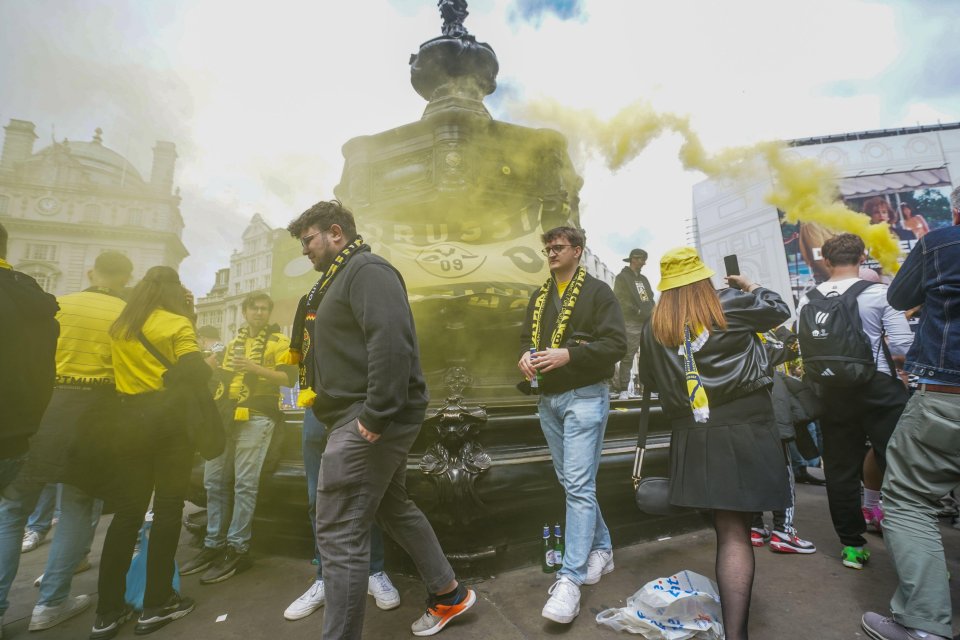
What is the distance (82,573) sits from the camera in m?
3.38

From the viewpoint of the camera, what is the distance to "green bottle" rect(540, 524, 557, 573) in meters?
2.84

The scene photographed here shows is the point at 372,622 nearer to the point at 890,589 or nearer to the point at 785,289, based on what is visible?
the point at 890,589

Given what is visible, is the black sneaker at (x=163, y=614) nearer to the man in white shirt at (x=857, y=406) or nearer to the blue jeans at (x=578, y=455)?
Answer: the blue jeans at (x=578, y=455)

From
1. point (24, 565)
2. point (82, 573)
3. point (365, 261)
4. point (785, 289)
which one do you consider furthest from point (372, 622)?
point (785, 289)

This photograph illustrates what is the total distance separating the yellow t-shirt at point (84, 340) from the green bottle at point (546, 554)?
116 inches

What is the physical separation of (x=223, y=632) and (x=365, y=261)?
7.09ft

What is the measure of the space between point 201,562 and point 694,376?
3.64 meters

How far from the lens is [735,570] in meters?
1.80

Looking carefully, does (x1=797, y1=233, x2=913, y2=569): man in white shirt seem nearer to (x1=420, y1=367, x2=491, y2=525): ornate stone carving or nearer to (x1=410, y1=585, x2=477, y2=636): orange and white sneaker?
(x1=420, y1=367, x2=491, y2=525): ornate stone carving

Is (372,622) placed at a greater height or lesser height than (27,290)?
lesser

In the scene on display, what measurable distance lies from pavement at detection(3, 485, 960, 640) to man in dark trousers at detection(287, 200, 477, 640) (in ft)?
1.12

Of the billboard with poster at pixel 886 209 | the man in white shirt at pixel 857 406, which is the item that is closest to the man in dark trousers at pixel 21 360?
the man in white shirt at pixel 857 406

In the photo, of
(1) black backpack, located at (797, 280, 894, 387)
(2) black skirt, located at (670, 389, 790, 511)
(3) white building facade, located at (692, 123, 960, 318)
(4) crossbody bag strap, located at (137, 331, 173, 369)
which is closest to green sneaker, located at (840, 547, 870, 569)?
(1) black backpack, located at (797, 280, 894, 387)

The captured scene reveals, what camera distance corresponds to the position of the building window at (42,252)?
→ 23.3 feet
